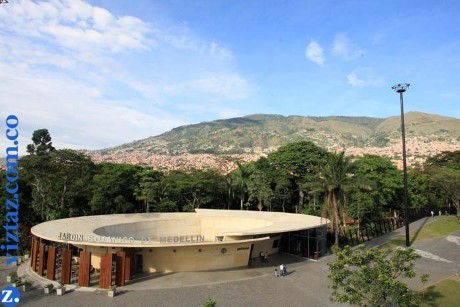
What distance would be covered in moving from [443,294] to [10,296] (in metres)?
27.4

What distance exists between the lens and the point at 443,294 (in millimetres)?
21047

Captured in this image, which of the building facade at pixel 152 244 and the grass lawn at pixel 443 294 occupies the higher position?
the building facade at pixel 152 244

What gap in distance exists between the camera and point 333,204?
3048cm

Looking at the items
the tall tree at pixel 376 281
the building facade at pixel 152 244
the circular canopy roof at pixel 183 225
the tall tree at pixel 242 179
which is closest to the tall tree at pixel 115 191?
the circular canopy roof at pixel 183 225

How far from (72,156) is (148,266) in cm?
2108

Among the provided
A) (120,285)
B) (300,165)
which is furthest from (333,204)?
(300,165)

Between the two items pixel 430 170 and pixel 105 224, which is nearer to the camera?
pixel 105 224

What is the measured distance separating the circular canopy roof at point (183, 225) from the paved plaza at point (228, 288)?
2.85 metres

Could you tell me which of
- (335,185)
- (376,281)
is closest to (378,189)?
(335,185)

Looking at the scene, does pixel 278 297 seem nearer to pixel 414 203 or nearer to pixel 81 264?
pixel 81 264

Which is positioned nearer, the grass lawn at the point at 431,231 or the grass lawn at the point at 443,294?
the grass lawn at the point at 443,294

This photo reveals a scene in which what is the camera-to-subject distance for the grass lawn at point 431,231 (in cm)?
3524

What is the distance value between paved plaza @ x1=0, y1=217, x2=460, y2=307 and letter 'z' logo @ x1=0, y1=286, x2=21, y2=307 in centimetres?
41

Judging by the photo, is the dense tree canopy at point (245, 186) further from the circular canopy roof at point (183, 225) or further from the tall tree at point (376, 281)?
the tall tree at point (376, 281)
